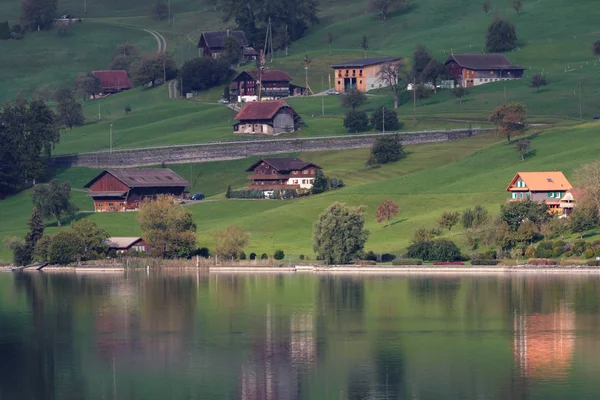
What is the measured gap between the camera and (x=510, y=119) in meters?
162

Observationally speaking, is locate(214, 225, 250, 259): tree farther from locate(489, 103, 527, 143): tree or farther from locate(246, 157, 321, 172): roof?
locate(489, 103, 527, 143): tree

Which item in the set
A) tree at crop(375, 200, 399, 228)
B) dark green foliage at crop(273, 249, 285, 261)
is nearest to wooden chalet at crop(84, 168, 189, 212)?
tree at crop(375, 200, 399, 228)

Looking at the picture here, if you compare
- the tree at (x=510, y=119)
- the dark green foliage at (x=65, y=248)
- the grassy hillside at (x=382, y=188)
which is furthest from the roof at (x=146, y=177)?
the tree at (x=510, y=119)

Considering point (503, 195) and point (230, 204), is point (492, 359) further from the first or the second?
point (230, 204)

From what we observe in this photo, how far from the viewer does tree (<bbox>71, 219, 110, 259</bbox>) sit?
412ft

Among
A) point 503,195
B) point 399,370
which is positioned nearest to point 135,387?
point 399,370

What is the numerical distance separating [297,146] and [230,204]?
88.8 ft

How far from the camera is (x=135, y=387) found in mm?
61125

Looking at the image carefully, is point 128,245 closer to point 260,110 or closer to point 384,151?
point 384,151

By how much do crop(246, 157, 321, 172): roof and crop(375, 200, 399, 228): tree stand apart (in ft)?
87.5

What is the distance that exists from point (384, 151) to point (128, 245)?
46.3 m

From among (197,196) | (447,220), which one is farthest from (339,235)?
(197,196)

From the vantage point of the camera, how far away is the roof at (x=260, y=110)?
602ft

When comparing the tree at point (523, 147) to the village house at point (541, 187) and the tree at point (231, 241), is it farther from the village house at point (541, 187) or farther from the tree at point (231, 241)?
the tree at point (231, 241)
